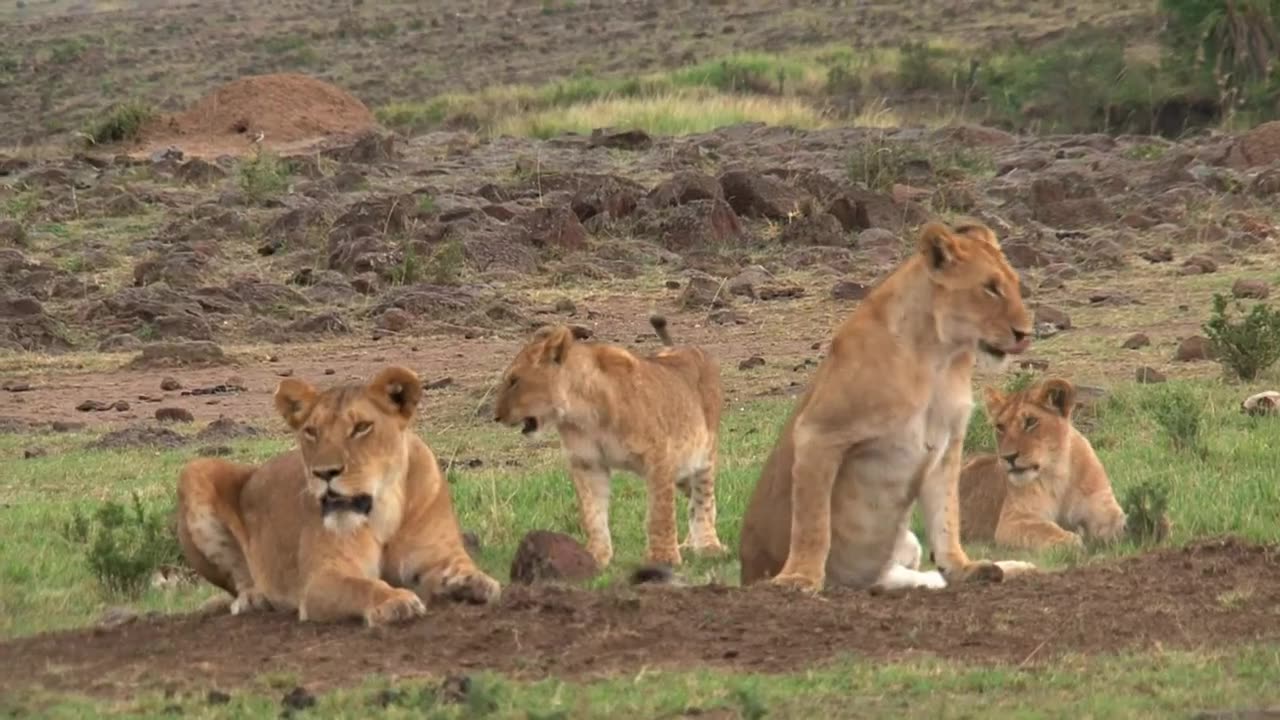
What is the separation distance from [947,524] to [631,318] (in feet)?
36.7

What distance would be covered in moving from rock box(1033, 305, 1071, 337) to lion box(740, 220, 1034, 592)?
9.35m

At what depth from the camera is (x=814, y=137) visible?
30875 mm

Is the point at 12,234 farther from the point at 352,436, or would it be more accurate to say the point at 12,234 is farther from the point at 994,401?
the point at 352,436

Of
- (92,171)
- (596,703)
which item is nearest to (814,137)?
(92,171)

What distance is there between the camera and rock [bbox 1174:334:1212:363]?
14664 millimetres

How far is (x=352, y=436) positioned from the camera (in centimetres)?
698

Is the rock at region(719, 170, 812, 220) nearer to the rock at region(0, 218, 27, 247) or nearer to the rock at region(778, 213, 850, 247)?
the rock at region(778, 213, 850, 247)

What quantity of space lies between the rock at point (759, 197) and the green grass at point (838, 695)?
1641 cm

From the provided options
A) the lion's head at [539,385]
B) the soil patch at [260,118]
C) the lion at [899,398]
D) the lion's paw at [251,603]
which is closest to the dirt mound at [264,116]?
the soil patch at [260,118]

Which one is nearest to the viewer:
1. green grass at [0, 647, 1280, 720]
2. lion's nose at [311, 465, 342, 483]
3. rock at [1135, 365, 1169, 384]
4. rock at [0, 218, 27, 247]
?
green grass at [0, 647, 1280, 720]

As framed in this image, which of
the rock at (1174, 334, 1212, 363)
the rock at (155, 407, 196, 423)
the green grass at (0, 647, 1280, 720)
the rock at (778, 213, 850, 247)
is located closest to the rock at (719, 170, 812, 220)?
the rock at (778, 213, 850, 247)

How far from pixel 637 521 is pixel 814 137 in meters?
21.1

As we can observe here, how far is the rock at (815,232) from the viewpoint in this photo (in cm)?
2194

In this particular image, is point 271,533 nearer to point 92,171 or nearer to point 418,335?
point 418,335
